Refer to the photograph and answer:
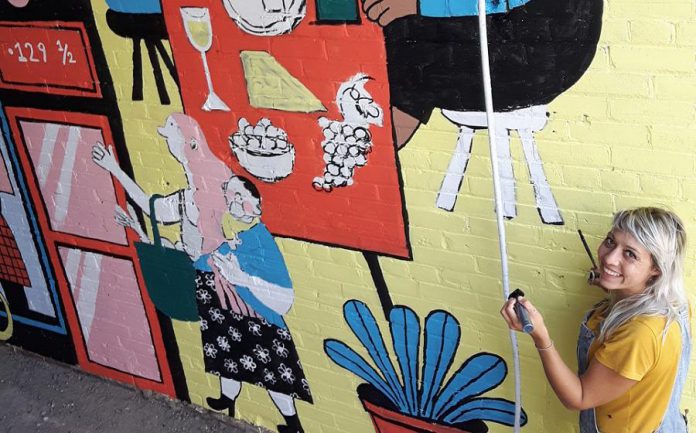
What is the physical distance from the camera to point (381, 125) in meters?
2.76

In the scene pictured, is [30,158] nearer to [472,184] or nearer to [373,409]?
[373,409]

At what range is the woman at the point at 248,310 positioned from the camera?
3.31 meters

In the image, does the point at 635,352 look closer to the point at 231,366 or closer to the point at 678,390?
the point at 678,390

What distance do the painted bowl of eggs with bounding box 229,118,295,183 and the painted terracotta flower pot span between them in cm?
107

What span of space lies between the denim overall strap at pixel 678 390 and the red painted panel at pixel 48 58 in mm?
2684

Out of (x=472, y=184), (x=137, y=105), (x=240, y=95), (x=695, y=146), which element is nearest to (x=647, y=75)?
(x=695, y=146)

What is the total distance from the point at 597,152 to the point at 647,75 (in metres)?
0.29

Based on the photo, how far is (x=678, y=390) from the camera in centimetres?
239

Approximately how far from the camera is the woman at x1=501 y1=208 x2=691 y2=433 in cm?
217

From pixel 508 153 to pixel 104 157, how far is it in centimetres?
205

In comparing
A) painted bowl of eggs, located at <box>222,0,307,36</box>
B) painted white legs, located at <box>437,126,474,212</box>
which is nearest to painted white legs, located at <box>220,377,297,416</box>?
painted white legs, located at <box>437,126,474,212</box>

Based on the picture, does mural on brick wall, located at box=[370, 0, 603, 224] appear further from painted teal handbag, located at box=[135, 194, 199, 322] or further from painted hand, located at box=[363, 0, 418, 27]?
painted teal handbag, located at box=[135, 194, 199, 322]

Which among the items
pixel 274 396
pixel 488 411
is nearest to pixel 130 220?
pixel 274 396

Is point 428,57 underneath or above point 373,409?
above
